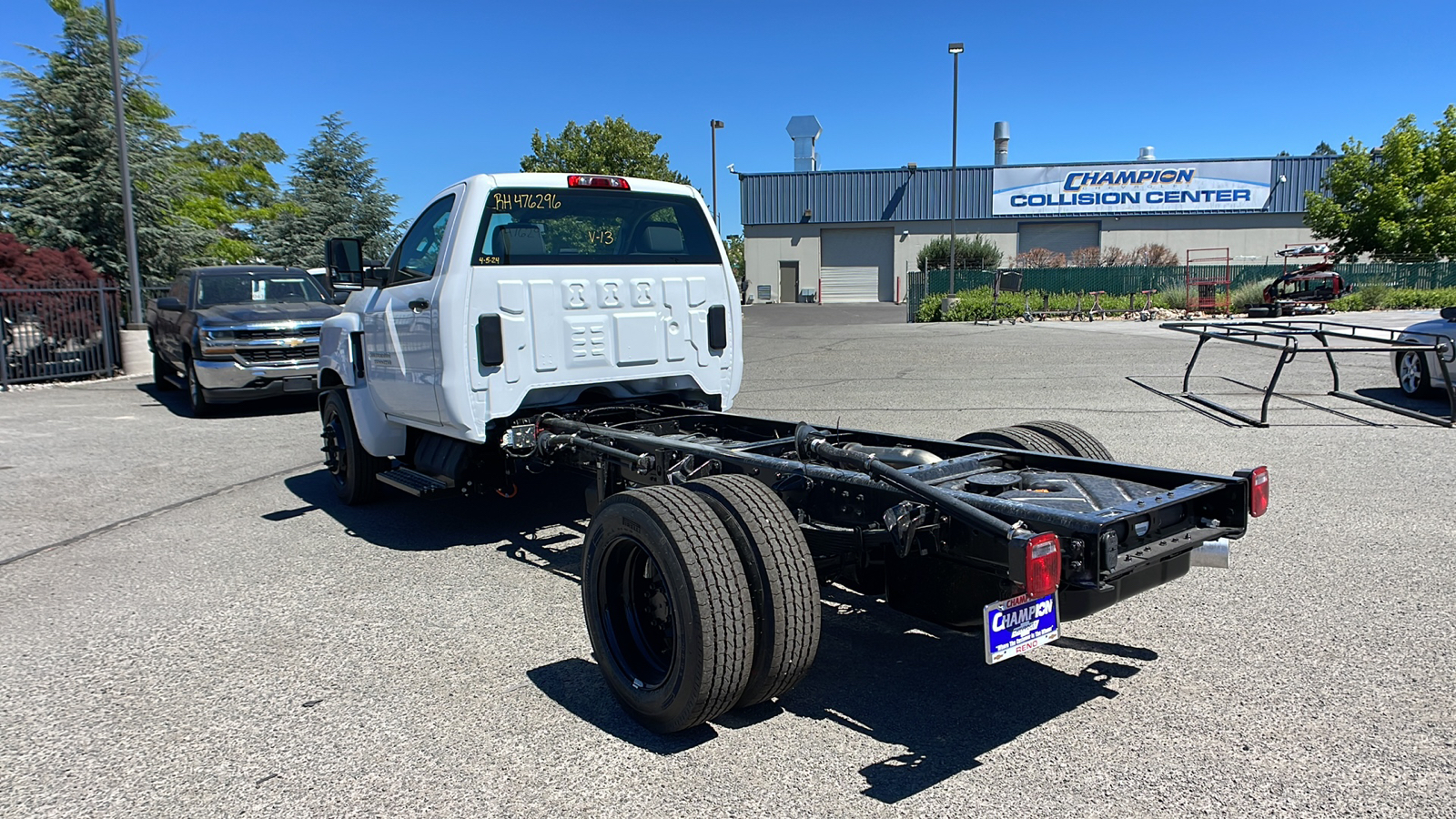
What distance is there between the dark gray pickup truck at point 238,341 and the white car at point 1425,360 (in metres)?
12.9

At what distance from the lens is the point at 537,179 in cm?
597

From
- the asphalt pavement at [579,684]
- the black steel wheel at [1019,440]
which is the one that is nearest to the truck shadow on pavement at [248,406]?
the asphalt pavement at [579,684]

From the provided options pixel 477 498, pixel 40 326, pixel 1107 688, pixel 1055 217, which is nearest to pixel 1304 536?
pixel 1107 688

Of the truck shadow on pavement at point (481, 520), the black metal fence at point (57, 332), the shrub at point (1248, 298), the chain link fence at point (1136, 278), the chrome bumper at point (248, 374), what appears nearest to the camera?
the truck shadow on pavement at point (481, 520)

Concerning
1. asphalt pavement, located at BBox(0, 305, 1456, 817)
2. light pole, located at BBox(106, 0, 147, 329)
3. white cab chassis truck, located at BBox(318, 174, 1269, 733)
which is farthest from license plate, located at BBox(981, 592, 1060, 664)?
light pole, located at BBox(106, 0, 147, 329)

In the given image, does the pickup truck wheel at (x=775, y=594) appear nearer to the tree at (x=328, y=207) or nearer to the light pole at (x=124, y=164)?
the light pole at (x=124, y=164)

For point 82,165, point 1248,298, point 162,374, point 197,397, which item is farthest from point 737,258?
point 197,397

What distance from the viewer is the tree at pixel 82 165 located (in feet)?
83.6

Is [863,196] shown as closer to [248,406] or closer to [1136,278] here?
[1136,278]

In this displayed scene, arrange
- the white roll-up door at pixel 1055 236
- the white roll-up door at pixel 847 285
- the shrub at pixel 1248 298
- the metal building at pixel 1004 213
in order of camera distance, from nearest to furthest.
Answer: the shrub at pixel 1248 298
the metal building at pixel 1004 213
the white roll-up door at pixel 1055 236
the white roll-up door at pixel 847 285

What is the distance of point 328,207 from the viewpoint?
34656 millimetres

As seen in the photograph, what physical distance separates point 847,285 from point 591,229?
52405 millimetres

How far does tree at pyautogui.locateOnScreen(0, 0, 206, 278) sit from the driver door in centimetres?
2411

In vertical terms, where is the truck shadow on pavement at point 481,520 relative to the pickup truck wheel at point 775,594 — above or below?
below
